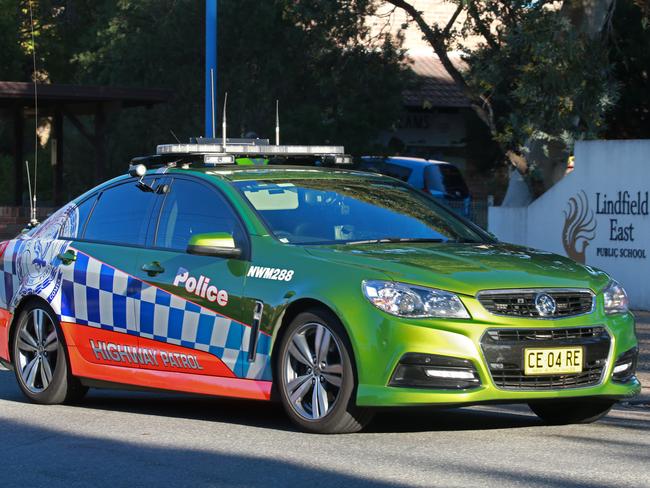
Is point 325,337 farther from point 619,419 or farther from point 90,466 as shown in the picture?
point 619,419

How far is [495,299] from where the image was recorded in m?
Answer: 7.92

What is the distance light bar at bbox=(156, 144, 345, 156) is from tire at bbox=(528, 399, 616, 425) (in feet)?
7.69

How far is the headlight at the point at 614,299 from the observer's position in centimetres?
844

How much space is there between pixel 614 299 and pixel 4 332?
14.1ft

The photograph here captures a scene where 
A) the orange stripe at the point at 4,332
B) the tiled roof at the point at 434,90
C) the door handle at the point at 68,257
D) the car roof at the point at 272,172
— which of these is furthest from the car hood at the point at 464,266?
the tiled roof at the point at 434,90

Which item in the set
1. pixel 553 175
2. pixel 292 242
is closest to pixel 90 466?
pixel 292 242

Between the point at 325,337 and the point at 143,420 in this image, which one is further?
the point at 143,420

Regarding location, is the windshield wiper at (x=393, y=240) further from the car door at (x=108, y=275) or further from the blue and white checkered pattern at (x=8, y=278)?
the blue and white checkered pattern at (x=8, y=278)

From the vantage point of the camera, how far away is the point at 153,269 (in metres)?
9.20

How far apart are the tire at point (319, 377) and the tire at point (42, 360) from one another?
2.14 meters

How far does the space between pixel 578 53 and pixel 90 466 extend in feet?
46.4

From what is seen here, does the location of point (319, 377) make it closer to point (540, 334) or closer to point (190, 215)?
point (540, 334)

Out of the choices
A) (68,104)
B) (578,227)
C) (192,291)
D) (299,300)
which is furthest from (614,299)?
(68,104)

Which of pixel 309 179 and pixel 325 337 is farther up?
pixel 309 179
